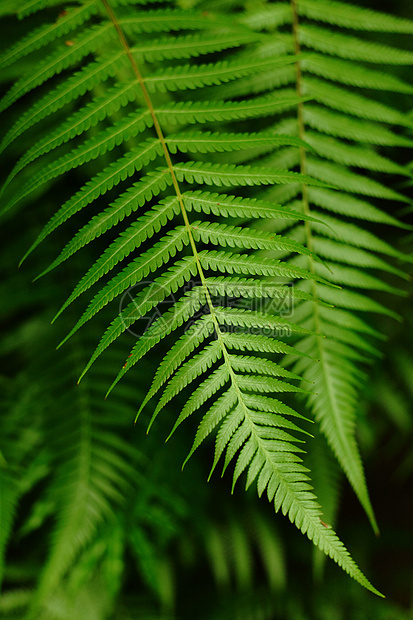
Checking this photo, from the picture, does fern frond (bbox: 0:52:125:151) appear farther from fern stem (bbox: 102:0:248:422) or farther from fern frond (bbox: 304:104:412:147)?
fern frond (bbox: 304:104:412:147)

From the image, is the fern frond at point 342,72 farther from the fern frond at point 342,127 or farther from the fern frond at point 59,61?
the fern frond at point 59,61

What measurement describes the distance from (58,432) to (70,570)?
73 cm

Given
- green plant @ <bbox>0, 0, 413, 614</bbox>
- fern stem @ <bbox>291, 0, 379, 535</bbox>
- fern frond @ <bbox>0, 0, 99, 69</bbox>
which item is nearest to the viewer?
green plant @ <bbox>0, 0, 413, 614</bbox>

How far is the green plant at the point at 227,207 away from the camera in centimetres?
79

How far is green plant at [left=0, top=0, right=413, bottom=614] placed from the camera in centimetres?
79

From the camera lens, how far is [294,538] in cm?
221

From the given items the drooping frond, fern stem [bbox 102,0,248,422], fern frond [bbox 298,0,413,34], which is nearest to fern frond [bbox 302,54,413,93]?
the drooping frond

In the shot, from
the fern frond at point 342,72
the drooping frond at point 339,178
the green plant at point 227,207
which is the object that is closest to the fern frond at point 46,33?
the green plant at point 227,207

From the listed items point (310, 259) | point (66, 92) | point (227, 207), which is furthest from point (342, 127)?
point (66, 92)

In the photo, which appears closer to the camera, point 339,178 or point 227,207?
point 227,207

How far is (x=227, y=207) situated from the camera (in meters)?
0.87

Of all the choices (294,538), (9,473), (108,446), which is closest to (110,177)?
(108,446)

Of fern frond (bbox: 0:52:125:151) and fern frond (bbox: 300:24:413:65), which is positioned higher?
fern frond (bbox: 300:24:413:65)

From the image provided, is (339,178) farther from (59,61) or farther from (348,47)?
(59,61)
